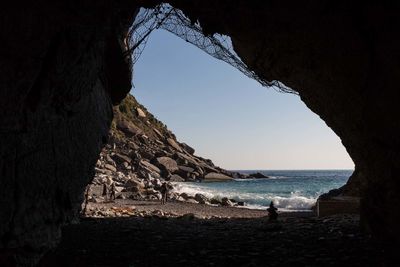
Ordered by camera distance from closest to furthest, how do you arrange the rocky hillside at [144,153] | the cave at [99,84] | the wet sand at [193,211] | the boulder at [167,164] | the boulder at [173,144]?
the cave at [99,84] < the wet sand at [193,211] < the rocky hillside at [144,153] < the boulder at [167,164] < the boulder at [173,144]

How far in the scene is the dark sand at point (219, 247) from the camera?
8.02 metres

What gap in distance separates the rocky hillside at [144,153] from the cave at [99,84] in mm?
34006

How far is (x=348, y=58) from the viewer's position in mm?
7633

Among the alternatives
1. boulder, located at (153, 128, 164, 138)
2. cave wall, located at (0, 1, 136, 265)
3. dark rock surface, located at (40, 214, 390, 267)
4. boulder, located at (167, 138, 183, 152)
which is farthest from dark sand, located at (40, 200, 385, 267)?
boulder, located at (153, 128, 164, 138)

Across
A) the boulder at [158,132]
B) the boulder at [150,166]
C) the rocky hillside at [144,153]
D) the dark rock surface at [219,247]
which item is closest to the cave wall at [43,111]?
the dark rock surface at [219,247]

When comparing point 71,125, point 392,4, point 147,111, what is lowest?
point 71,125

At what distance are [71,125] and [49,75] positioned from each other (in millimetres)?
1493

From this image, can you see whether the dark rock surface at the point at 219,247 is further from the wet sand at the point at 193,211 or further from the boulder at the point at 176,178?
the boulder at the point at 176,178

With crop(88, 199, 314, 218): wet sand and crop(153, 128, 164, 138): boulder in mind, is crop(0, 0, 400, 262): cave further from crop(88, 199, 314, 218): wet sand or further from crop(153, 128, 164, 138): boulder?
crop(153, 128, 164, 138): boulder

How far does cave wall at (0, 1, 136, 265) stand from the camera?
5.86 meters

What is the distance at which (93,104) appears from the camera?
917 cm

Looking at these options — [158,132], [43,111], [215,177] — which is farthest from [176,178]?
[43,111]

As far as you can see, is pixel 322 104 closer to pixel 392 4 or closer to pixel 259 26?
pixel 259 26

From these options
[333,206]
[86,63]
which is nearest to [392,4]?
[86,63]
